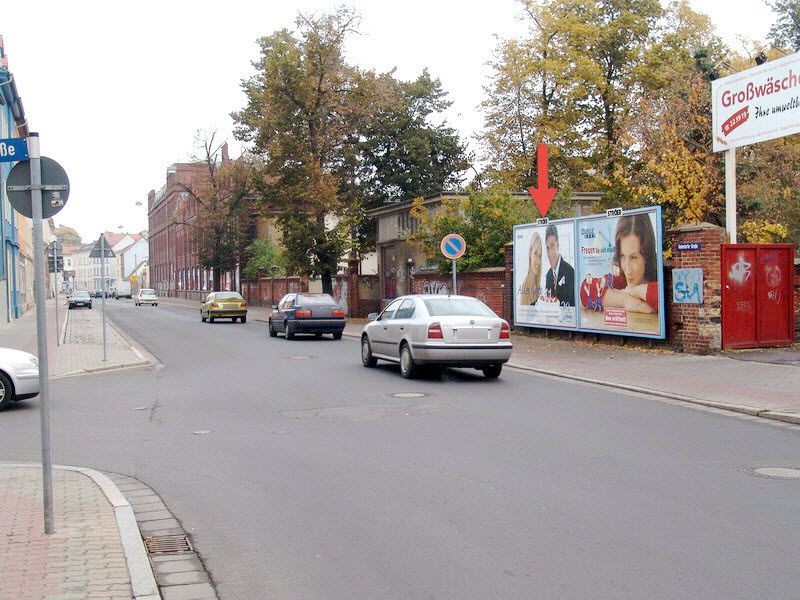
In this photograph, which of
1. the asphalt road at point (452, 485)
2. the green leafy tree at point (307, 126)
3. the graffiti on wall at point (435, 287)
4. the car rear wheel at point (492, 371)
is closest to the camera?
the asphalt road at point (452, 485)

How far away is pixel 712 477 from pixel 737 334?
1108cm

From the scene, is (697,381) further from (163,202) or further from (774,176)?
(163,202)

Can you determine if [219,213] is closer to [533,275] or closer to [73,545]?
[533,275]

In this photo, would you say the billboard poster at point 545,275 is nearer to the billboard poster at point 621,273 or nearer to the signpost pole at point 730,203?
the billboard poster at point 621,273

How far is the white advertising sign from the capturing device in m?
17.1

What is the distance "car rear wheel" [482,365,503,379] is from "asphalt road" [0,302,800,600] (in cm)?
130

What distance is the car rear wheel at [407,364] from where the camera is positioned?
598 inches

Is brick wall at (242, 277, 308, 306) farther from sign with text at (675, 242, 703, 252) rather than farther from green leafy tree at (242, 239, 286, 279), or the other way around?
sign with text at (675, 242, 703, 252)

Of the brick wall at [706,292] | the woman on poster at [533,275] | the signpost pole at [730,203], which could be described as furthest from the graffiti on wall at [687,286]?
the woman on poster at [533,275]

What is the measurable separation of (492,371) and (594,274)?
6.14 m

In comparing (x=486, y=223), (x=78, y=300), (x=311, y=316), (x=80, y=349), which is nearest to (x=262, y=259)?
(x=78, y=300)

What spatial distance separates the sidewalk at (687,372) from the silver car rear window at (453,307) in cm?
180

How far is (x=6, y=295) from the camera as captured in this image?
3550 cm

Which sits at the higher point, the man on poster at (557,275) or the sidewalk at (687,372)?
the man on poster at (557,275)
